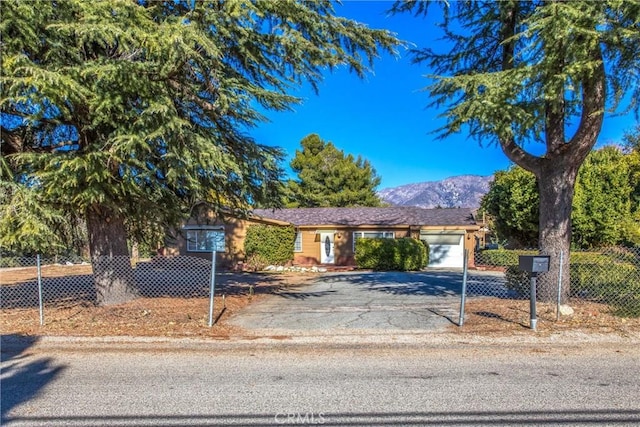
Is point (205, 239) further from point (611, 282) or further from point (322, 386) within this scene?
point (322, 386)

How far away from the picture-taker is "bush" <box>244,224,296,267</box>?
21.2m

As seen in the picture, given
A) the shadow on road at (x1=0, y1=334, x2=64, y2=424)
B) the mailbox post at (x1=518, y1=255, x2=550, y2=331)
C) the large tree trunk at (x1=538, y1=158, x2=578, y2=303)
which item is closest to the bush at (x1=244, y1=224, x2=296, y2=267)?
the shadow on road at (x1=0, y1=334, x2=64, y2=424)

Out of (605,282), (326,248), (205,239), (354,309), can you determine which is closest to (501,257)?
(326,248)

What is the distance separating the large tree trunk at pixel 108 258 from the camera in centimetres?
885

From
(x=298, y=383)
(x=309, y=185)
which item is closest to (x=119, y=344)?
(x=298, y=383)

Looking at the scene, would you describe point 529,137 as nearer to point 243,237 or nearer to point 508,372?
point 508,372

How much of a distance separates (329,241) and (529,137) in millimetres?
16441

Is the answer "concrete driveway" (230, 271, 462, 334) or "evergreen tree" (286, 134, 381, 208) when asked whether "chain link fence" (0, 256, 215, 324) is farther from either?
"evergreen tree" (286, 134, 381, 208)

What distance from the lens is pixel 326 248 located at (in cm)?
2408

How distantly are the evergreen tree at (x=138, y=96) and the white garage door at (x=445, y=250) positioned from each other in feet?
54.0

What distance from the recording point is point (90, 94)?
6312 mm

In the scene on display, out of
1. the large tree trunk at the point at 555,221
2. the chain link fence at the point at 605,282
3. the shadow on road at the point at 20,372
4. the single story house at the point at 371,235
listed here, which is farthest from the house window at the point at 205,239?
the large tree trunk at the point at 555,221

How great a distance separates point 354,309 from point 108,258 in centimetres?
535

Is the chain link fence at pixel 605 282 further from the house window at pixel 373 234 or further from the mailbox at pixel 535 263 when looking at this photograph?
the house window at pixel 373 234
